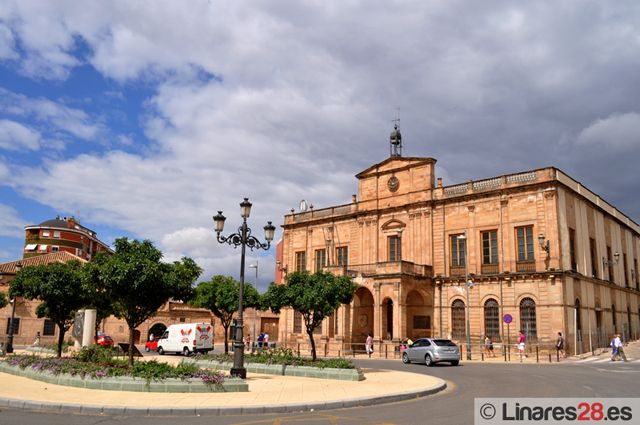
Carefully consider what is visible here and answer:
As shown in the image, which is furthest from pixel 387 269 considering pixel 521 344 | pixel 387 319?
pixel 521 344

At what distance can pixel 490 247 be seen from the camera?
121 ft

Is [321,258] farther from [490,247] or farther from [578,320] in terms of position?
[578,320]

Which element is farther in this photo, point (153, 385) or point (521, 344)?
point (521, 344)

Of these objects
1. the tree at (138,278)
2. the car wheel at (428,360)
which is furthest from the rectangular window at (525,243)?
the tree at (138,278)

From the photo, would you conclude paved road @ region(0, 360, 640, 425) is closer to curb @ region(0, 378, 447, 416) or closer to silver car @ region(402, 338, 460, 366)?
curb @ region(0, 378, 447, 416)

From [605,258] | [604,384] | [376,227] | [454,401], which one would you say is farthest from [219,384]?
[605,258]

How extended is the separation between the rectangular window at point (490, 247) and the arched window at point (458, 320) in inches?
143

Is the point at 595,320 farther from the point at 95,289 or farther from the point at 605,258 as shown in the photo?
the point at 95,289

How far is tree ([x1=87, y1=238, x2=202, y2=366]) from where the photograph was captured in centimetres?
1616

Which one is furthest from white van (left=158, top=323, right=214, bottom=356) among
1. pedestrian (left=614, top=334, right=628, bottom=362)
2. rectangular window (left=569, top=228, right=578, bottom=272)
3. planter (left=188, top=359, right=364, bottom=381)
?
pedestrian (left=614, top=334, right=628, bottom=362)

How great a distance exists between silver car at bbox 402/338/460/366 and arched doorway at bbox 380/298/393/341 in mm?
10337

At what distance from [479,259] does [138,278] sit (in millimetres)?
27021

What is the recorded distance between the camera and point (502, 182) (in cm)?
3666

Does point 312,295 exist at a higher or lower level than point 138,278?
lower
